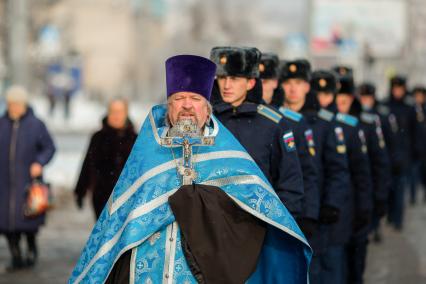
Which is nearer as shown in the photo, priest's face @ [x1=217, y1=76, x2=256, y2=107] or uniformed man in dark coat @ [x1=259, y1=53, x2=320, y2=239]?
priest's face @ [x1=217, y1=76, x2=256, y2=107]

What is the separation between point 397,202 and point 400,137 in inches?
66.5

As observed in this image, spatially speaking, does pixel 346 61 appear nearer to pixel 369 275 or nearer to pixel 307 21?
pixel 307 21

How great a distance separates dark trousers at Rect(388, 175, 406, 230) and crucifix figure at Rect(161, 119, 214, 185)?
9967mm

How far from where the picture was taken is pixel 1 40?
54.2 m

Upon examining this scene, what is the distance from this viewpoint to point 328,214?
29.0 ft

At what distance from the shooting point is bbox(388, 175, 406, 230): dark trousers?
609 inches

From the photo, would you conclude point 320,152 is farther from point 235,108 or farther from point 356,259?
point 235,108

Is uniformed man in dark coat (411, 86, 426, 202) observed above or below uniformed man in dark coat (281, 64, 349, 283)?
below

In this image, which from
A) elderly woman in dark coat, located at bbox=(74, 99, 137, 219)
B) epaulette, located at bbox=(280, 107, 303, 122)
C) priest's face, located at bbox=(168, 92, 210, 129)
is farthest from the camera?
elderly woman in dark coat, located at bbox=(74, 99, 137, 219)

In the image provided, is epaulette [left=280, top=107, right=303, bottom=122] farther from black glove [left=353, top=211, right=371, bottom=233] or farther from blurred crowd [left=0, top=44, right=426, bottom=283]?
black glove [left=353, top=211, right=371, bottom=233]

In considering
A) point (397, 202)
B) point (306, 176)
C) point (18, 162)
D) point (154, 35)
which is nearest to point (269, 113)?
point (306, 176)

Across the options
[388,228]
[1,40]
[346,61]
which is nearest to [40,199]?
[388,228]

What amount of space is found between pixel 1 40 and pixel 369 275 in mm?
44493

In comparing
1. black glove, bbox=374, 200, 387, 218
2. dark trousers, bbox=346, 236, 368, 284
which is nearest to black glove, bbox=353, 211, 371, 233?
dark trousers, bbox=346, 236, 368, 284
